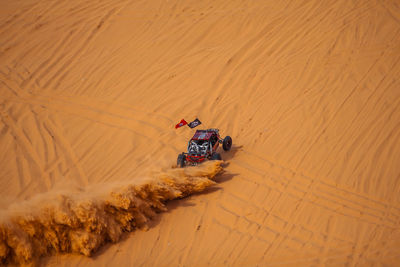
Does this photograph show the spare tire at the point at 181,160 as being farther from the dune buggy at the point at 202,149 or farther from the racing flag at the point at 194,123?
the racing flag at the point at 194,123

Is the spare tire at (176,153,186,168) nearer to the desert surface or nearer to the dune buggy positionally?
the dune buggy

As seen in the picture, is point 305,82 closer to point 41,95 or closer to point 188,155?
point 188,155

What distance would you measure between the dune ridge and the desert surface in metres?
0.03

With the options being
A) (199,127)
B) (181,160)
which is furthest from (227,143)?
(199,127)

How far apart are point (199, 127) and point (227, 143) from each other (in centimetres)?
152

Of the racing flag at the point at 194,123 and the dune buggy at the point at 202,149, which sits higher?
the racing flag at the point at 194,123

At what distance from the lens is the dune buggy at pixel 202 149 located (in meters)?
9.48

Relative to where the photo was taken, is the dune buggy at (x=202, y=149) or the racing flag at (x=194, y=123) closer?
the dune buggy at (x=202, y=149)

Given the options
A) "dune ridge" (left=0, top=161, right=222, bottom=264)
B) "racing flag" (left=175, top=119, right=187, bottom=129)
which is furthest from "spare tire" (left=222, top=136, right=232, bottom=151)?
"dune ridge" (left=0, top=161, right=222, bottom=264)

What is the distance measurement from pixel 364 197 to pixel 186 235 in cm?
412

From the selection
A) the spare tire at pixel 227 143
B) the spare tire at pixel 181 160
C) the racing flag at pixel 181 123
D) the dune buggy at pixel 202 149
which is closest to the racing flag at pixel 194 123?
the racing flag at pixel 181 123

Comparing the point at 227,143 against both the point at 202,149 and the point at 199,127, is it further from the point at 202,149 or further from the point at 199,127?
the point at 199,127

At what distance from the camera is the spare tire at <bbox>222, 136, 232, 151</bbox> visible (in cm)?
999

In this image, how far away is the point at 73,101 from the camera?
12672 millimetres
